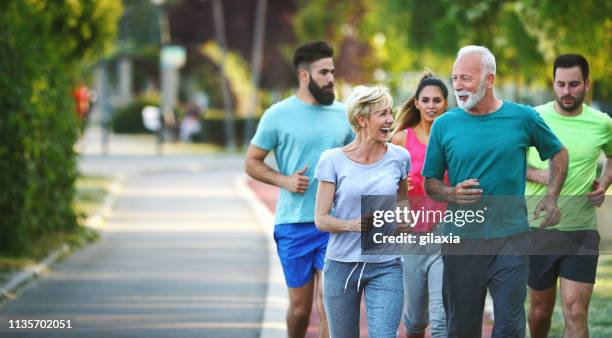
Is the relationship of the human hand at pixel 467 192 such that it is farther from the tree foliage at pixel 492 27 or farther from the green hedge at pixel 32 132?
the green hedge at pixel 32 132

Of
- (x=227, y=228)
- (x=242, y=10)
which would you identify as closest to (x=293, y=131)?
(x=227, y=228)

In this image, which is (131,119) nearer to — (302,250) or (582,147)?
(302,250)

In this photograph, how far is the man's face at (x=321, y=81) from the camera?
343 inches

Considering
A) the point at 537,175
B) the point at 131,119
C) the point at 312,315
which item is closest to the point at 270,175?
the point at 537,175

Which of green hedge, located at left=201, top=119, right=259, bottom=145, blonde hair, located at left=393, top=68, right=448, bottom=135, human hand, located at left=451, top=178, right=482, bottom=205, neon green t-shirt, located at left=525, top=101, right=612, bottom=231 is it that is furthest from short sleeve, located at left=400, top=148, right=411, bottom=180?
green hedge, located at left=201, top=119, right=259, bottom=145

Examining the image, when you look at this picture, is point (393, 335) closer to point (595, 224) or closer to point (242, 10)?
point (595, 224)

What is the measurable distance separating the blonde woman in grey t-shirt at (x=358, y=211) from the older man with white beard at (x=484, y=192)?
9.9 inches

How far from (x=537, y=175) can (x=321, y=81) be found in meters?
1.38

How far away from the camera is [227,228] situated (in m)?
20.7

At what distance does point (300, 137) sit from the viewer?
28.6ft

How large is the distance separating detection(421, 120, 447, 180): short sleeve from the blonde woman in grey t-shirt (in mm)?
162

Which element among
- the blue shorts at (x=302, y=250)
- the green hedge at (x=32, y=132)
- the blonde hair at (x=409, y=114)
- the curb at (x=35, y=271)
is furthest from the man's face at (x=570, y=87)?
the green hedge at (x=32, y=132)

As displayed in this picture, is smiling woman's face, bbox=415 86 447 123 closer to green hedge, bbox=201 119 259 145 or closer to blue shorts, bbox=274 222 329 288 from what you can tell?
blue shorts, bbox=274 222 329 288

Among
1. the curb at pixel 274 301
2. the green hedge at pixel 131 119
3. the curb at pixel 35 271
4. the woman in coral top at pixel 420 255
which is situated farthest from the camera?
the green hedge at pixel 131 119
